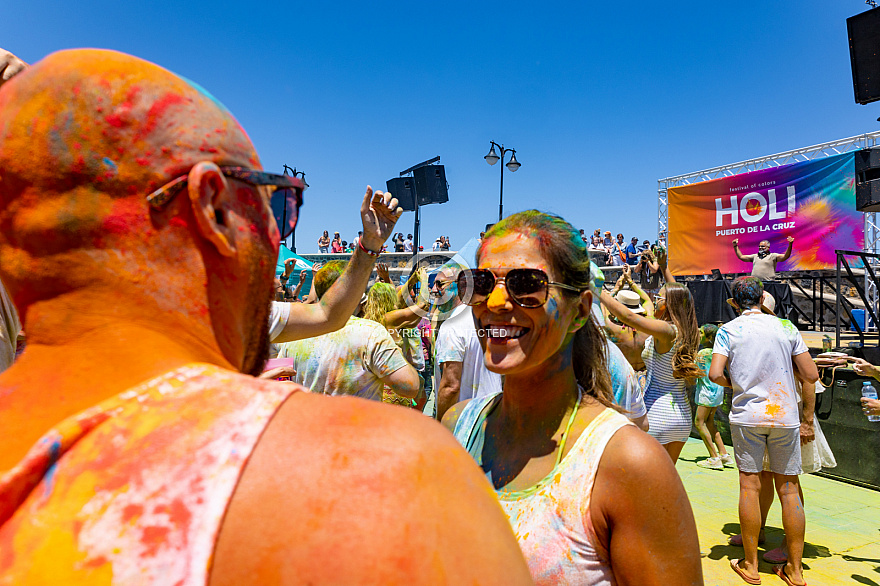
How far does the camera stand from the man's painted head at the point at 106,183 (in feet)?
2.30

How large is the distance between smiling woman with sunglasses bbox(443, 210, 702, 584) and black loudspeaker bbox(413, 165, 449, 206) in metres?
9.15

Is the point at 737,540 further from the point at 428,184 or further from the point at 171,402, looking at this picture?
the point at 428,184

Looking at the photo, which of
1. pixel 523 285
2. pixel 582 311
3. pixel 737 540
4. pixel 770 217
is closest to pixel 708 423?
pixel 737 540

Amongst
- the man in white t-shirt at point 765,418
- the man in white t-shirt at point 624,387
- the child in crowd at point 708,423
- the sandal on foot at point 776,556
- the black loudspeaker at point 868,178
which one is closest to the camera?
the man in white t-shirt at point 624,387

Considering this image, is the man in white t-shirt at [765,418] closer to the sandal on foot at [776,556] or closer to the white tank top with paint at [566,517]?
the sandal on foot at [776,556]

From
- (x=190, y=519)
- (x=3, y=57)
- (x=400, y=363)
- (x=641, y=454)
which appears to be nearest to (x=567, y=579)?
(x=641, y=454)

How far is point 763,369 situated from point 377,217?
367 centimetres

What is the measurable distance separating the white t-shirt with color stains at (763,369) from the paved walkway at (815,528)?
1184 mm

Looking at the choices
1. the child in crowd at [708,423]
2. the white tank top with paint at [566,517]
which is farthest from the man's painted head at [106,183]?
the child in crowd at [708,423]

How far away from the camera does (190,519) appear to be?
55cm

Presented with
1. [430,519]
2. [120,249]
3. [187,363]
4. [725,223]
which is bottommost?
[430,519]

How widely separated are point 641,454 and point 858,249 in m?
16.7

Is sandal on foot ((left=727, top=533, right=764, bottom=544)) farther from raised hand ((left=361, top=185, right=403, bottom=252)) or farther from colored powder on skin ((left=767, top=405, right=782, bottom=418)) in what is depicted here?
raised hand ((left=361, top=185, right=403, bottom=252))

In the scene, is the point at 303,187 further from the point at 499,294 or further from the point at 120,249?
the point at 499,294
